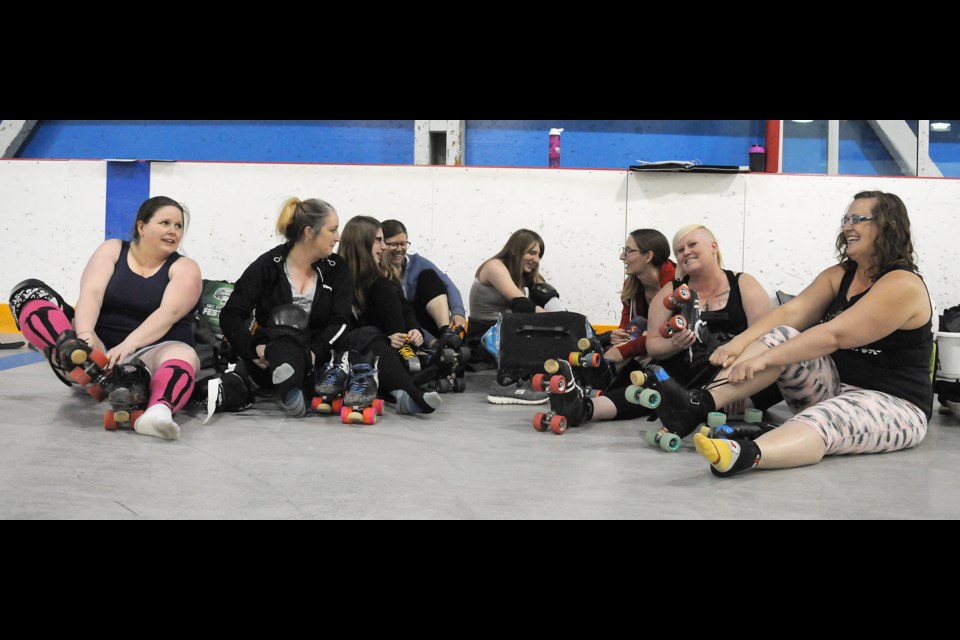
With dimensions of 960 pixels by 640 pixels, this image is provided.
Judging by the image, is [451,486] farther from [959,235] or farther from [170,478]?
[959,235]

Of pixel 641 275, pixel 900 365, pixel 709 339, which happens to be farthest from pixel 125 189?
pixel 900 365

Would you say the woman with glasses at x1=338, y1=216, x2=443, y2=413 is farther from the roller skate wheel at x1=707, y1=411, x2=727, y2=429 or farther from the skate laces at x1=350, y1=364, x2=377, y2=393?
the roller skate wheel at x1=707, y1=411, x2=727, y2=429

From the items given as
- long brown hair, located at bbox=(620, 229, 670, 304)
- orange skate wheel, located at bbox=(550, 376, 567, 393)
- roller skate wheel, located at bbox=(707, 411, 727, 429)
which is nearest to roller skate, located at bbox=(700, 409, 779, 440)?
roller skate wheel, located at bbox=(707, 411, 727, 429)

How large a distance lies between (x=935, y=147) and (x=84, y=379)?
6.48m

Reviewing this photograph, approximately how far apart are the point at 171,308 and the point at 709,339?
6.60 ft

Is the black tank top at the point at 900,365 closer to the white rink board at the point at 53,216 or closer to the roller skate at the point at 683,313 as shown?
the roller skate at the point at 683,313

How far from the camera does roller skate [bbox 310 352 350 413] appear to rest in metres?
3.16

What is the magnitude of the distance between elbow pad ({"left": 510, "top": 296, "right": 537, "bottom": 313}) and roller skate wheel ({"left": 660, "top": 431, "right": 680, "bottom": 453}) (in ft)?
5.03

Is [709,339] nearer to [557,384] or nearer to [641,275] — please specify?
[557,384]

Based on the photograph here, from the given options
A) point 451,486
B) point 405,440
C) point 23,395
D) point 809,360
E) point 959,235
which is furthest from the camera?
point 959,235

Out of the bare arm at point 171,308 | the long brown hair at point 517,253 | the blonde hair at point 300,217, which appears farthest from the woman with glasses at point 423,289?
the bare arm at point 171,308

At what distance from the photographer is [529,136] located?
6.64 meters

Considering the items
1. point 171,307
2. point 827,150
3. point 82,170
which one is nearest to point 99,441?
point 171,307

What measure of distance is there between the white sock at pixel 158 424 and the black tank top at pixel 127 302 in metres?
0.47
